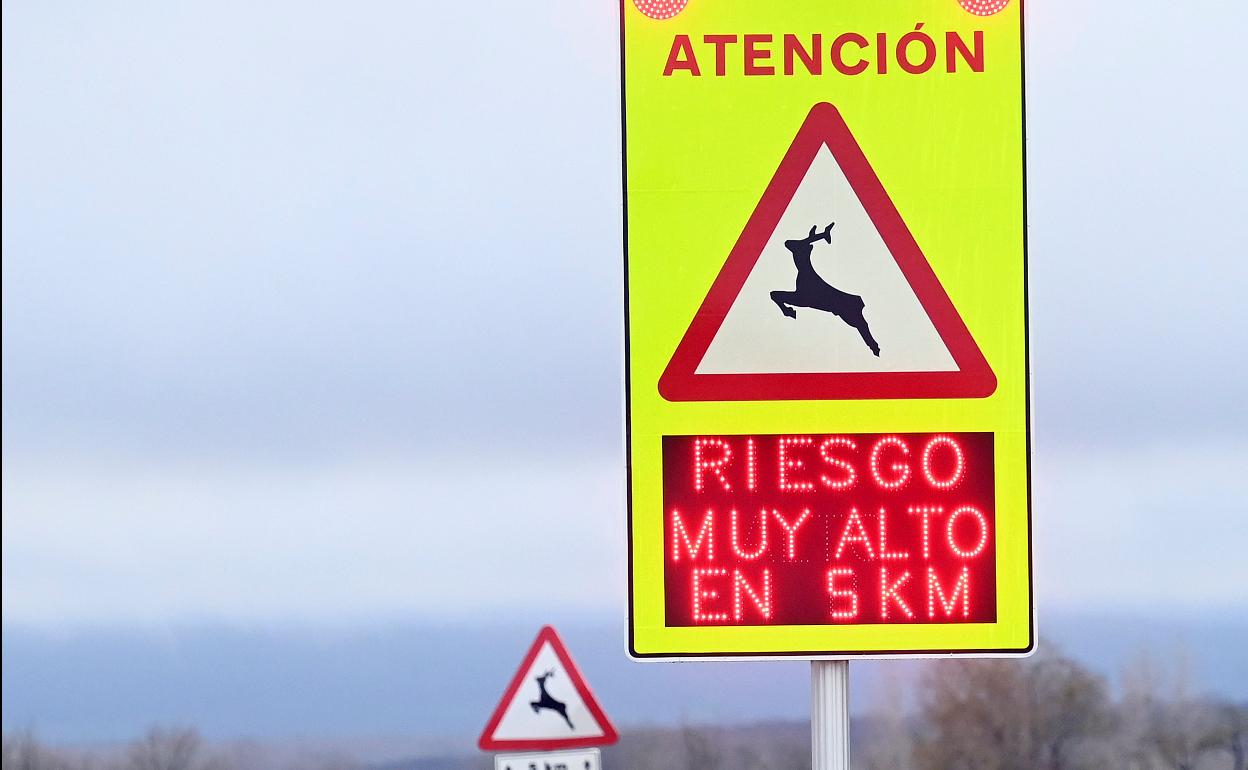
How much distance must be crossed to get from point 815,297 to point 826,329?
9cm

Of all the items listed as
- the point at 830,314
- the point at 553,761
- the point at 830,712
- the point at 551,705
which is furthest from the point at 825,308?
the point at 553,761

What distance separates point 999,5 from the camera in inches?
171

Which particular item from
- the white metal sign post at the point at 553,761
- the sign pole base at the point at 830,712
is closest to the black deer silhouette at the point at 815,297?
the sign pole base at the point at 830,712

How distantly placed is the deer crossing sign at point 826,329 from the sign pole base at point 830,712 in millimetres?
113

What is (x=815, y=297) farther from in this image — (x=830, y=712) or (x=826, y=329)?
(x=830, y=712)

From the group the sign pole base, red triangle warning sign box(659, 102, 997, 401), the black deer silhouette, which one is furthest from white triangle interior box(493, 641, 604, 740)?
the black deer silhouette

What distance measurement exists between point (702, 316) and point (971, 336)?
2.29 ft

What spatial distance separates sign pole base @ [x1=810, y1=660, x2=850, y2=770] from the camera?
4348 mm

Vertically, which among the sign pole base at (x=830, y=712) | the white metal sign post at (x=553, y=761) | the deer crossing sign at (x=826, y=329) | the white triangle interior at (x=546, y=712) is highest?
the deer crossing sign at (x=826, y=329)

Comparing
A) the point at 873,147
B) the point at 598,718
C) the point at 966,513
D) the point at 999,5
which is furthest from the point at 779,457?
the point at 598,718

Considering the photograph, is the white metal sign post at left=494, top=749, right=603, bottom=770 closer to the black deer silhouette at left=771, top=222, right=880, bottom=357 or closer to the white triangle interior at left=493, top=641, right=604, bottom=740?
the white triangle interior at left=493, top=641, right=604, bottom=740

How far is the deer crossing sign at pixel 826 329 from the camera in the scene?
4.27m

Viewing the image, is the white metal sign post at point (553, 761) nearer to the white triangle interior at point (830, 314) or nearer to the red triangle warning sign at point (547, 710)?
the red triangle warning sign at point (547, 710)

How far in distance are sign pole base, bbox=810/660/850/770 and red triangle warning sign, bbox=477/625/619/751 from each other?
8.22 feet
